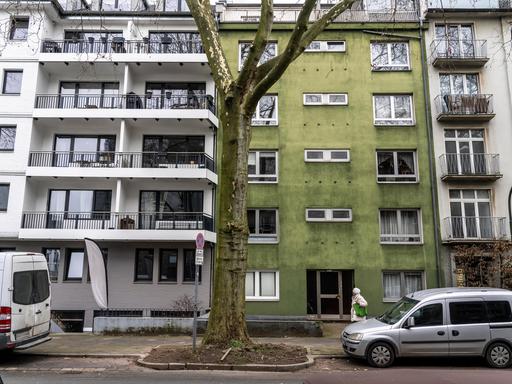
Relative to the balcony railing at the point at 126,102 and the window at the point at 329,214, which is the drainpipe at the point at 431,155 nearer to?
the window at the point at 329,214

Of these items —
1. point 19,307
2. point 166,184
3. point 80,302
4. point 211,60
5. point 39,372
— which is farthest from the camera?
point 166,184

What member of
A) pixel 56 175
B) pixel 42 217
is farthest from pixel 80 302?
pixel 56 175

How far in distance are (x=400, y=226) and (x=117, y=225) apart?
44.6 feet

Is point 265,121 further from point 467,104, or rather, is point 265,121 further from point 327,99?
point 467,104

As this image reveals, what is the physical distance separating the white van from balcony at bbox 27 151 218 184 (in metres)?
9.24

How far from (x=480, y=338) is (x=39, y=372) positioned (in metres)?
10.2

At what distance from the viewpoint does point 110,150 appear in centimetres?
2302

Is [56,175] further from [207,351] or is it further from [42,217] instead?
[207,351]

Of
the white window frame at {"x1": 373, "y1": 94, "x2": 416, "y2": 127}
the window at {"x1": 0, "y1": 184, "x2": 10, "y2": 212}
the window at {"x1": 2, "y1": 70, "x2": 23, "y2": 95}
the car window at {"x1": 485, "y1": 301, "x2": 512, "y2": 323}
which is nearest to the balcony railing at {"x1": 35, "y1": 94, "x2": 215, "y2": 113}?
the window at {"x1": 2, "y1": 70, "x2": 23, "y2": 95}

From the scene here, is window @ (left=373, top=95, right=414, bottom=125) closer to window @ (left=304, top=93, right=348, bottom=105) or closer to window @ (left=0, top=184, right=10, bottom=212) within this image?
window @ (left=304, top=93, right=348, bottom=105)

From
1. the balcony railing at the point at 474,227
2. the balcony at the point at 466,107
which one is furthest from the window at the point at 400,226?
the balcony at the point at 466,107

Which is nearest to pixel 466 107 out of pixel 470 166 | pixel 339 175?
pixel 470 166

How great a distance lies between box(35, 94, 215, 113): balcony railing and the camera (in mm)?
22328

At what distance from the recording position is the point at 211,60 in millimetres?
12594
